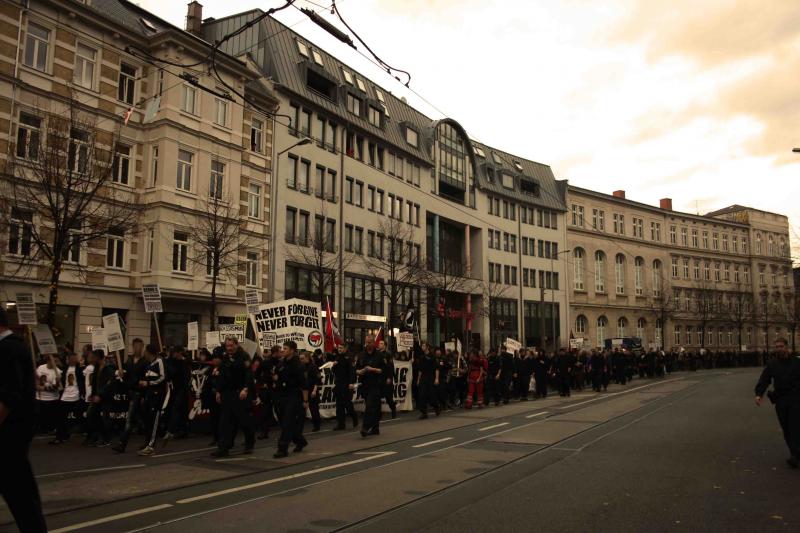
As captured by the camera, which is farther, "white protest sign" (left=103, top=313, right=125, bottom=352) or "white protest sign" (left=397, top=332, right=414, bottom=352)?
"white protest sign" (left=397, top=332, right=414, bottom=352)

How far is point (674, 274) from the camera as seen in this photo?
77688 mm

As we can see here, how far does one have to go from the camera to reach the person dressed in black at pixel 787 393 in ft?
29.8

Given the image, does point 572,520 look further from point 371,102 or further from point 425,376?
point 371,102

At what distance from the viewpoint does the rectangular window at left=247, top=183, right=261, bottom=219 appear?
3378cm

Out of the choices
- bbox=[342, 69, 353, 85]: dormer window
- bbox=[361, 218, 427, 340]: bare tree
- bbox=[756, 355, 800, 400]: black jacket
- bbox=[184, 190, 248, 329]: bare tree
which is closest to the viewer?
bbox=[756, 355, 800, 400]: black jacket

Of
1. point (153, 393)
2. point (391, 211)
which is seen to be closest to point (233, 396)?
point (153, 393)

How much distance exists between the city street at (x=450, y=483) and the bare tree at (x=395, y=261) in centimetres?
2365

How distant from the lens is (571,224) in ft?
229

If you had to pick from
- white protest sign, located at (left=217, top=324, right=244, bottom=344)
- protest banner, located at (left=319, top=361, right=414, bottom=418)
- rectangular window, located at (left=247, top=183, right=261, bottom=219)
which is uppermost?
rectangular window, located at (left=247, top=183, right=261, bottom=219)

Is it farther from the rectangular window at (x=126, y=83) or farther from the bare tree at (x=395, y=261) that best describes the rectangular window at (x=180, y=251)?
the bare tree at (x=395, y=261)

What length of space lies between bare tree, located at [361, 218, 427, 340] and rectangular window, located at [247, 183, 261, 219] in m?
7.66

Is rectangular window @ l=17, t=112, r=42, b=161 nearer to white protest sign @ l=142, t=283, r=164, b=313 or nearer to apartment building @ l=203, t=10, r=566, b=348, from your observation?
white protest sign @ l=142, t=283, r=164, b=313

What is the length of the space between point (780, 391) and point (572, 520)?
516cm

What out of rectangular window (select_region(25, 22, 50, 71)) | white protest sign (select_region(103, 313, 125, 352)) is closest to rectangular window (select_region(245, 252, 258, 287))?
rectangular window (select_region(25, 22, 50, 71))
